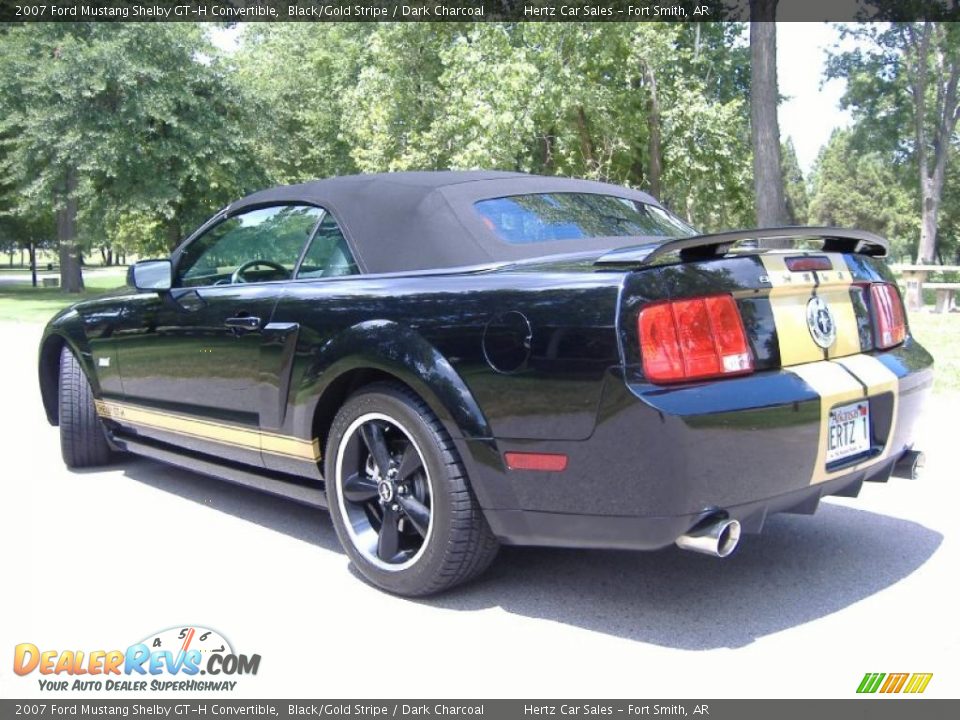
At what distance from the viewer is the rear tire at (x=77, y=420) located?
18.3 ft

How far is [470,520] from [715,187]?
20052 mm

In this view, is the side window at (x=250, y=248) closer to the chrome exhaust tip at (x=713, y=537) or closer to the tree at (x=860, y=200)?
the chrome exhaust tip at (x=713, y=537)

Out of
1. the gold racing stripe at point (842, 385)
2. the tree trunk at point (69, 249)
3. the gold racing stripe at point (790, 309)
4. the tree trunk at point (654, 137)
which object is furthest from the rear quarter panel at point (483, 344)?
the tree trunk at point (69, 249)

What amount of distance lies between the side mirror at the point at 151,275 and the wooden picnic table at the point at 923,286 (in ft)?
46.3

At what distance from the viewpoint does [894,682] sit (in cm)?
284

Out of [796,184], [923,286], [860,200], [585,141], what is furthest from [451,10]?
[796,184]

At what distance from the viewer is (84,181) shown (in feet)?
69.5

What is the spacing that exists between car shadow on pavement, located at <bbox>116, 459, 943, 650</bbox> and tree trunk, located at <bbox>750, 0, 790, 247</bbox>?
800cm

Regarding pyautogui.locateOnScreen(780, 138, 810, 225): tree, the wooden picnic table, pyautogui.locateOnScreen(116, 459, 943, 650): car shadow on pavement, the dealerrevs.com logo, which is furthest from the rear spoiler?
pyautogui.locateOnScreen(780, 138, 810, 225): tree

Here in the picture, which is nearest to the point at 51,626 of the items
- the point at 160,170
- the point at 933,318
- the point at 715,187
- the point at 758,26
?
the point at 758,26

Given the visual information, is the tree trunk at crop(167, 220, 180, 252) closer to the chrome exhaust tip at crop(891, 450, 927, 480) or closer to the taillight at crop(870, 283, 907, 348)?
the taillight at crop(870, 283, 907, 348)

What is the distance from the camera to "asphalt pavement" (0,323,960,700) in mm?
2914

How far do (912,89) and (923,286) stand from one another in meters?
20.5

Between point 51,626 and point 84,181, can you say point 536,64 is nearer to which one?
point 84,181
